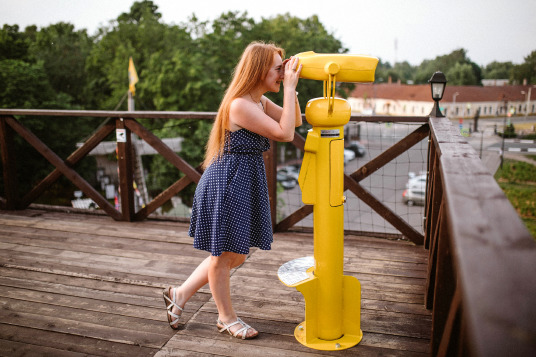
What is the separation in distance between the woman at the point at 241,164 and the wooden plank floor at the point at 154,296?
0.28 meters

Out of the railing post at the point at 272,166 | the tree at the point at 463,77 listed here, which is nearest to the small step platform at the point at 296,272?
the railing post at the point at 272,166

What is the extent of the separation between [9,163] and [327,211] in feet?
12.1

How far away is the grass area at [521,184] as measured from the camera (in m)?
31.7

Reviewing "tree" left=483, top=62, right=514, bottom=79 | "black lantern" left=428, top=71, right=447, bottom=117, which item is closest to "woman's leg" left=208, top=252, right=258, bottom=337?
"black lantern" left=428, top=71, right=447, bottom=117

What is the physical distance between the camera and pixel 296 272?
7.27 feet

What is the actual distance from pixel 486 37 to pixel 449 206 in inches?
2398

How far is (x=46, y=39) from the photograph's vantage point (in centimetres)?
2883

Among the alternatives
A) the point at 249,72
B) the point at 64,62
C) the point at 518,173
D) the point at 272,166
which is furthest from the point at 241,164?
the point at 518,173

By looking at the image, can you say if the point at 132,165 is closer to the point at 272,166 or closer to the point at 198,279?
the point at 272,166

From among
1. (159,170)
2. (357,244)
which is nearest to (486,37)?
(159,170)

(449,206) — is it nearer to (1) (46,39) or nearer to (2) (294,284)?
(2) (294,284)

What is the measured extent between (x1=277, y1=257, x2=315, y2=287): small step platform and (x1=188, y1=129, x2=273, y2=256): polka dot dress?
18cm

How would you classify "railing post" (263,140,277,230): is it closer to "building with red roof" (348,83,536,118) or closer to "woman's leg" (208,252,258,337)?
"woman's leg" (208,252,258,337)

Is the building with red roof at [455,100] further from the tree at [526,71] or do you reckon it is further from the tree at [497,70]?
the tree at [497,70]
